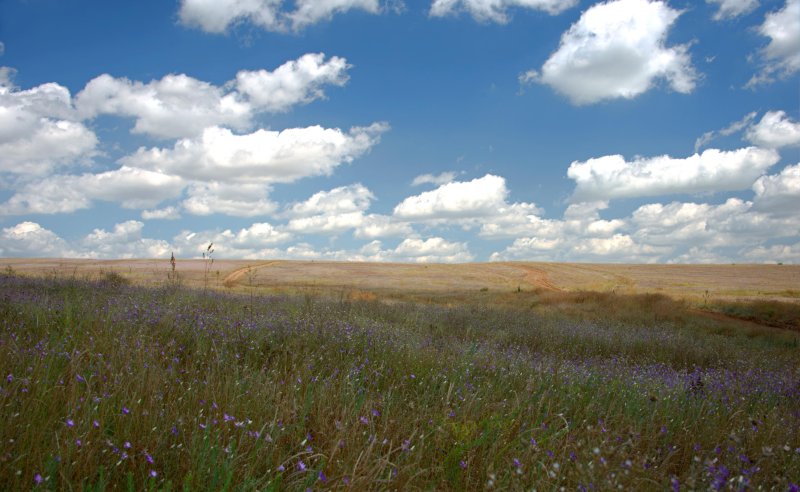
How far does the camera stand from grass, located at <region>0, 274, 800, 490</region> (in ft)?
8.42

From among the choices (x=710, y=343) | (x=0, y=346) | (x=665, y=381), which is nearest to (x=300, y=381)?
(x=0, y=346)

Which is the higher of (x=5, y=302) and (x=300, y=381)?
(x=5, y=302)

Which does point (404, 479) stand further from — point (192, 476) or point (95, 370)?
point (95, 370)

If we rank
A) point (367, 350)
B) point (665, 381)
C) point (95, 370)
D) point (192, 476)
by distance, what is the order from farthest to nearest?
point (665, 381), point (367, 350), point (95, 370), point (192, 476)

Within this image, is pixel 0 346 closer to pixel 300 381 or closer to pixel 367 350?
pixel 300 381

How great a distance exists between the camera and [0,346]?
12.7 ft

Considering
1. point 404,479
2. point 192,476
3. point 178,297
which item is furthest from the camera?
point 178,297

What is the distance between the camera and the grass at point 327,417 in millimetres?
2566

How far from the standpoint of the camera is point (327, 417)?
3.27 metres

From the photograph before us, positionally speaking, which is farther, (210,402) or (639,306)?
(639,306)

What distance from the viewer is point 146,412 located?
2.87m

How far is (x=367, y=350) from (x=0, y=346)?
325 cm

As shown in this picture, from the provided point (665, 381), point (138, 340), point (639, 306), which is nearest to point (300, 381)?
point (138, 340)

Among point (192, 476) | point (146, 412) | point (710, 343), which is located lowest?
point (710, 343)
